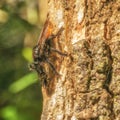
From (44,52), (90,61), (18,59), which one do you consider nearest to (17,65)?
(18,59)

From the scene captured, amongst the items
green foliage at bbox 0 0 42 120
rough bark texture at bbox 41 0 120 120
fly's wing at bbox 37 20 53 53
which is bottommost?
rough bark texture at bbox 41 0 120 120

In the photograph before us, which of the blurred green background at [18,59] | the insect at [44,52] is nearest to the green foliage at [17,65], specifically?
the blurred green background at [18,59]

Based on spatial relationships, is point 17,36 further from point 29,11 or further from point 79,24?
point 79,24

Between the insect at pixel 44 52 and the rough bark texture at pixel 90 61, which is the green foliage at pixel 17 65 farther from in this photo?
the rough bark texture at pixel 90 61

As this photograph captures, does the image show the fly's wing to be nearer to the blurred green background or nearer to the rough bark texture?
the rough bark texture

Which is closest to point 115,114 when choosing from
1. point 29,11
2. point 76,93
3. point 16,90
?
point 76,93

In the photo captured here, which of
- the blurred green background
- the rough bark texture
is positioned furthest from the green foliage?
the rough bark texture
